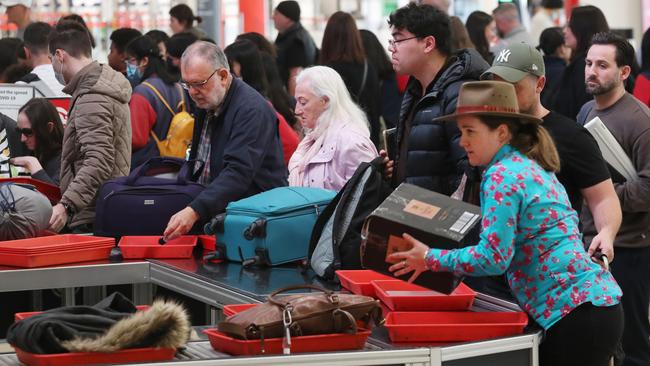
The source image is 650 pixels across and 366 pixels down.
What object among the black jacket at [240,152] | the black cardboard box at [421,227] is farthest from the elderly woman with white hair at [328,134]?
the black cardboard box at [421,227]

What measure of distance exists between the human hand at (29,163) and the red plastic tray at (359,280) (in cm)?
248

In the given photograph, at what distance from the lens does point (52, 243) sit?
4.90 m

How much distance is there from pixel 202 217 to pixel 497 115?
6.18ft

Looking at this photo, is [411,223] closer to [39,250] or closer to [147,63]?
[39,250]

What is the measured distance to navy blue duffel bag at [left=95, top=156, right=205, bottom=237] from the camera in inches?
200

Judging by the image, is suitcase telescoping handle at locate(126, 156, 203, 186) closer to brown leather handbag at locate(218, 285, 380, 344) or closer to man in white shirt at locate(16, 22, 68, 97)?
brown leather handbag at locate(218, 285, 380, 344)

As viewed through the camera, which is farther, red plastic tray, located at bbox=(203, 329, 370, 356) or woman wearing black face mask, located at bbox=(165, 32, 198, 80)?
woman wearing black face mask, located at bbox=(165, 32, 198, 80)

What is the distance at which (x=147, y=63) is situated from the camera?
7.38 meters

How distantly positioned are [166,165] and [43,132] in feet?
4.09

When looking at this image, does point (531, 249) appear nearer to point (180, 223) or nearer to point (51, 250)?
point (180, 223)

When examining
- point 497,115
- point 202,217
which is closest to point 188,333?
point 497,115

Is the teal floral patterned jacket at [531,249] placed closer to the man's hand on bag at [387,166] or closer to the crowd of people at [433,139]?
the crowd of people at [433,139]

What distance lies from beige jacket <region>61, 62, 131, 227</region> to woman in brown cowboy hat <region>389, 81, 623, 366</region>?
97.4 inches

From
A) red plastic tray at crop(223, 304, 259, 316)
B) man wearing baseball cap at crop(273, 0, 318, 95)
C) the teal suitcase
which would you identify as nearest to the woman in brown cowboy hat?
red plastic tray at crop(223, 304, 259, 316)
